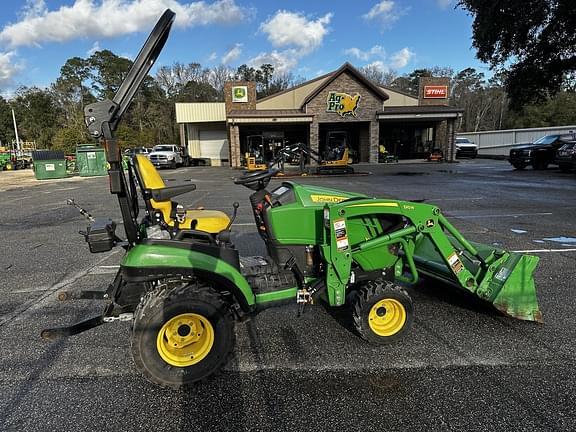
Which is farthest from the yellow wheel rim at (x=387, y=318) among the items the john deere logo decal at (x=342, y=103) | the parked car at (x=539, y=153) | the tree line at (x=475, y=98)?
the tree line at (x=475, y=98)

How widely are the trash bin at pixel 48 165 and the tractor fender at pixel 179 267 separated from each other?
23.5m

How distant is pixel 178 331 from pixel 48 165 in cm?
2385

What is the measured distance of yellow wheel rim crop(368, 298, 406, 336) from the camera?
298 centimetres

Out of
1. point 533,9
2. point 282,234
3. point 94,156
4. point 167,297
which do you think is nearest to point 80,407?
point 167,297

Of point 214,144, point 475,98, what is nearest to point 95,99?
point 214,144

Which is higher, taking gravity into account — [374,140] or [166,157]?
[374,140]

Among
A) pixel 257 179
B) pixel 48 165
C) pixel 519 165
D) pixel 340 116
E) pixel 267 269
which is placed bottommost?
pixel 519 165

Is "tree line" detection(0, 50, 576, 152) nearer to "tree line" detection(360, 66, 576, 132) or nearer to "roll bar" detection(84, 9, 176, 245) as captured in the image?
"tree line" detection(360, 66, 576, 132)

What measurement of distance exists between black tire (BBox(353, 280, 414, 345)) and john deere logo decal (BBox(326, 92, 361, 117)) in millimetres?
25020

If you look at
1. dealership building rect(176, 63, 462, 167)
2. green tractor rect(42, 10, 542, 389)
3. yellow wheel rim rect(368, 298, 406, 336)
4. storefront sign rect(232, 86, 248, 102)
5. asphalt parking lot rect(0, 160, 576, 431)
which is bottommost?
asphalt parking lot rect(0, 160, 576, 431)

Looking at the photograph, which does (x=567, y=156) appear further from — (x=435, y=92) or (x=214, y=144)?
(x=214, y=144)

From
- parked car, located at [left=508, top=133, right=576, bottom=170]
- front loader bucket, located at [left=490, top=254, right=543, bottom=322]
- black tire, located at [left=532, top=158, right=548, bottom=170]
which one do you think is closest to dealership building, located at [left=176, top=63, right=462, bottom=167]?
parked car, located at [left=508, top=133, right=576, bottom=170]

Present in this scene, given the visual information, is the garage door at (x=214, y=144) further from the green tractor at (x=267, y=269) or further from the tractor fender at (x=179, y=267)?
the tractor fender at (x=179, y=267)

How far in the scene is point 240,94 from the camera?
27.0 metres
